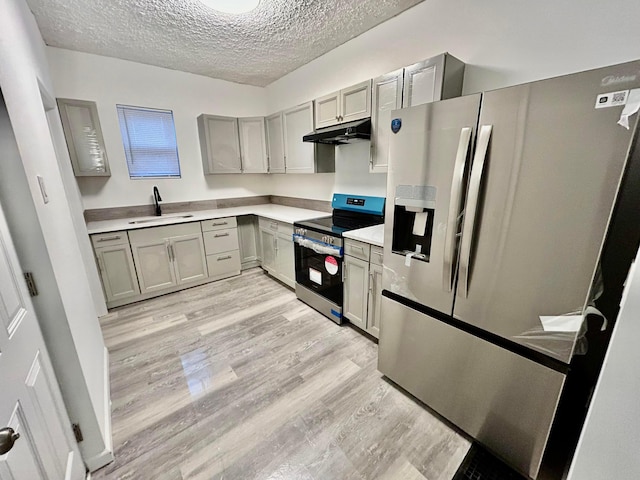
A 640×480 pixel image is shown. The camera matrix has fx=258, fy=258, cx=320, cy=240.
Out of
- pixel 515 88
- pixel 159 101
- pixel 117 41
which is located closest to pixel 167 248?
pixel 159 101

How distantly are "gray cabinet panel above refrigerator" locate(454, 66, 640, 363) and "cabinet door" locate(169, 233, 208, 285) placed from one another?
9.96 ft

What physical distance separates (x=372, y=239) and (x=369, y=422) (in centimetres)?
119

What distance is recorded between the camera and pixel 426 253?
147 centimetres

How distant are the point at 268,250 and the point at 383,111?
2.22 m

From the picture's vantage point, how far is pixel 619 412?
0.55m

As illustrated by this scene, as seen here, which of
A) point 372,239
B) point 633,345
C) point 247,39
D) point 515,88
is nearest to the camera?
point 633,345

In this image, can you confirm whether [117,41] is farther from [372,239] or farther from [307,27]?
[372,239]

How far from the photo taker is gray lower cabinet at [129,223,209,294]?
293 cm

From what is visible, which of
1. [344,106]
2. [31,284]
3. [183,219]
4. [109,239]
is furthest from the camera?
[183,219]

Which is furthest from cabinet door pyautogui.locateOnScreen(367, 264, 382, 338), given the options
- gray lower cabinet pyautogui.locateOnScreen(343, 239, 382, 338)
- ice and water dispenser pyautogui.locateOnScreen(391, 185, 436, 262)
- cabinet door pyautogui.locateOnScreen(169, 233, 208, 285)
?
cabinet door pyautogui.locateOnScreen(169, 233, 208, 285)

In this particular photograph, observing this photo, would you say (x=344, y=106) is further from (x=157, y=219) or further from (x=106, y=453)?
(x=106, y=453)

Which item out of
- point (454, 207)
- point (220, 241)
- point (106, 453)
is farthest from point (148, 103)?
point (454, 207)

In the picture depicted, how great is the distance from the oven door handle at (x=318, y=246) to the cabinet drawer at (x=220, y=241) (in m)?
1.15

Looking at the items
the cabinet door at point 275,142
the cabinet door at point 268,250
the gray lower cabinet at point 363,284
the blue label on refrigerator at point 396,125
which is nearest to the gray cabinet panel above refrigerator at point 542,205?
the blue label on refrigerator at point 396,125
